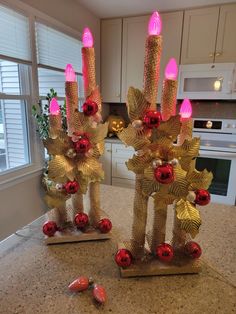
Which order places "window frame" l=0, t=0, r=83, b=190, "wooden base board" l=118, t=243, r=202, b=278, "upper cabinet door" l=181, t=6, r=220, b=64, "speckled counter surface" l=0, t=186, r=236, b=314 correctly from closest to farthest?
"speckled counter surface" l=0, t=186, r=236, b=314, "wooden base board" l=118, t=243, r=202, b=278, "window frame" l=0, t=0, r=83, b=190, "upper cabinet door" l=181, t=6, r=220, b=64

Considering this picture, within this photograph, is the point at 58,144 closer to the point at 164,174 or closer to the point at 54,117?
the point at 54,117

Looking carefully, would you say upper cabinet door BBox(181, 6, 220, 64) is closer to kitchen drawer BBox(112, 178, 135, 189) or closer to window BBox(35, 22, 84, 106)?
window BBox(35, 22, 84, 106)

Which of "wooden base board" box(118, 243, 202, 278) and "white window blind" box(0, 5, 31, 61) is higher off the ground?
"white window blind" box(0, 5, 31, 61)

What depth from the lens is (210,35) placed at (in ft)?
7.76

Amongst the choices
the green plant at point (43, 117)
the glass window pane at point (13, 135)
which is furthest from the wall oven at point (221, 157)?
the glass window pane at point (13, 135)

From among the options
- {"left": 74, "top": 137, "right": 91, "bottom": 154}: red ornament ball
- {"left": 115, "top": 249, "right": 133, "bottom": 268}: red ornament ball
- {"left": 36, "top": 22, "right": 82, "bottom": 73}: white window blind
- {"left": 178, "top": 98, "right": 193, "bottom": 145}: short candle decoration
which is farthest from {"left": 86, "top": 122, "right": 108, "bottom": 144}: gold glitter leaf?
{"left": 36, "top": 22, "right": 82, "bottom": 73}: white window blind

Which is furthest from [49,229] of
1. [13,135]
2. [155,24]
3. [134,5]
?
[134,5]

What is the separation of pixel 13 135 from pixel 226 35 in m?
2.36

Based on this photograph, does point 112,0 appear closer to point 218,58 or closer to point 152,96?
point 218,58

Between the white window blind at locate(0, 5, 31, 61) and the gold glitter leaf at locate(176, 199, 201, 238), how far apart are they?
1659mm

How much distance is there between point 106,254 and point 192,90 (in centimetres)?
225

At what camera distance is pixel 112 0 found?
2.21m

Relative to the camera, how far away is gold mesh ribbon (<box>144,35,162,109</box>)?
1.82 ft

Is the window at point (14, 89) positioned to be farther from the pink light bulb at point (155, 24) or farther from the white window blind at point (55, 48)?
the pink light bulb at point (155, 24)
